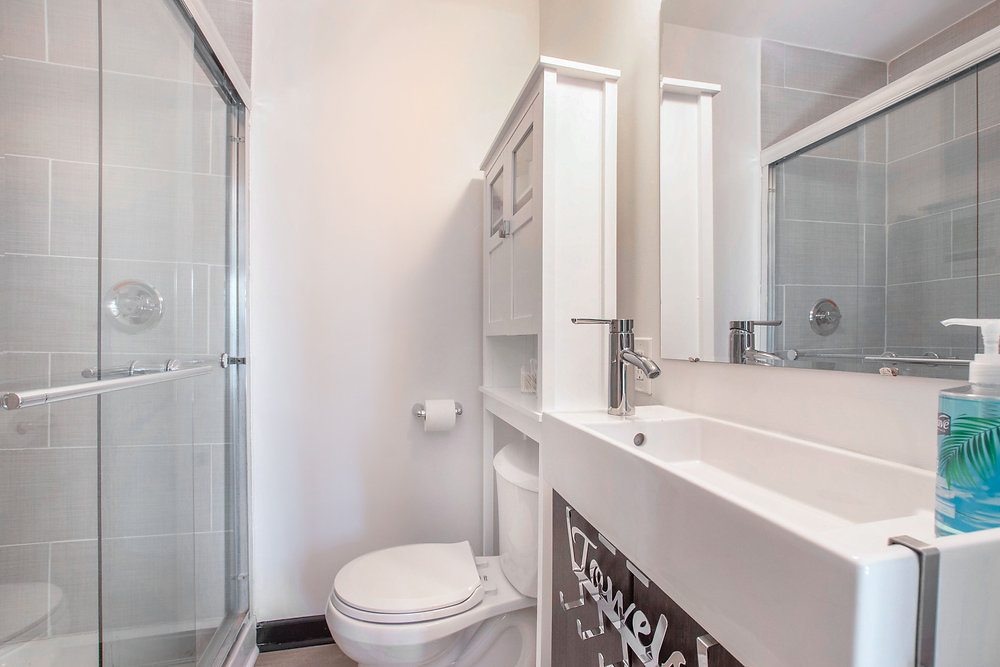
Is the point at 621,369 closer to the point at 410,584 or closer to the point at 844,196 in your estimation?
the point at 844,196

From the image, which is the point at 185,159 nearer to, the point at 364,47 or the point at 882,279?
the point at 364,47

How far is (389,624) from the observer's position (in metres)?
1.11

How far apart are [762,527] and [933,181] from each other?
50 cm

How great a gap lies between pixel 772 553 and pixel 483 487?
1.39 metres

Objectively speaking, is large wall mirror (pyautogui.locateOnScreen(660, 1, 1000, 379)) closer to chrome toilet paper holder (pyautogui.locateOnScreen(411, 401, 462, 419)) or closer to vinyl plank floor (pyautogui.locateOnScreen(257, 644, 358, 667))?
chrome toilet paper holder (pyautogui.locateOnScreen(411, 401, 462, 419))

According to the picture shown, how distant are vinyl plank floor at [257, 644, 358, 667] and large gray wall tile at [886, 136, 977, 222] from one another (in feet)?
5.86

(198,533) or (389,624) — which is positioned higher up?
(198,533)

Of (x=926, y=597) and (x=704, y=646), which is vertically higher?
(x=926, y=597)

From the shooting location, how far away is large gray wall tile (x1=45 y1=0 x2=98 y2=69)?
688 millimetres

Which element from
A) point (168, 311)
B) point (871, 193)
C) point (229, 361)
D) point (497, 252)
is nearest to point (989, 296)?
point (871, 193)

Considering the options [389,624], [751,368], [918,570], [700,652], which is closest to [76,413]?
[389,624]

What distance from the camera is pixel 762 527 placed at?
403 mm

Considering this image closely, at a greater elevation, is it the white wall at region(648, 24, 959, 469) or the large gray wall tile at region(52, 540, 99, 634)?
the white wall at region(648, 24, 959, 469)

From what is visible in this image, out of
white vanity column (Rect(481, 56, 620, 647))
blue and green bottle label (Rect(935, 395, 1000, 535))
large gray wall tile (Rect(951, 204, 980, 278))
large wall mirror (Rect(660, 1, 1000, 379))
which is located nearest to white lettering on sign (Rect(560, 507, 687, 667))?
white vanity column (Rect(481, 56, 620, 647))
